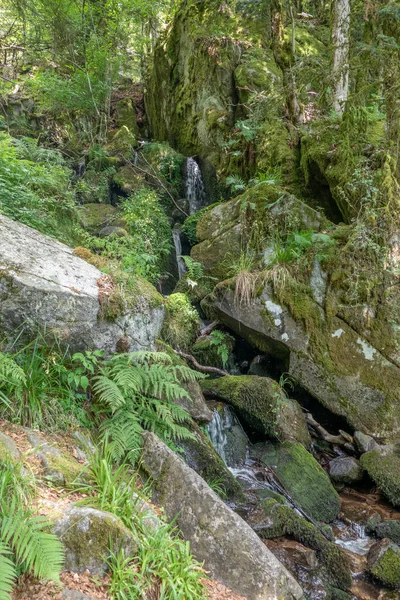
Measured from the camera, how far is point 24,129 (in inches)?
557

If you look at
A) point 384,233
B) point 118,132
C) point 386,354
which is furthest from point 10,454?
point 118,132

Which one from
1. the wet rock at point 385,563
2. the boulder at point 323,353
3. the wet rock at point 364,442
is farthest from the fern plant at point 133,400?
the wet rock at point 364,442

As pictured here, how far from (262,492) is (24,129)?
13.9m

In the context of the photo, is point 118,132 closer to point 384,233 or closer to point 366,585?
point 384,233

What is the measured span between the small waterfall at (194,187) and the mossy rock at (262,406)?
22.6 feet

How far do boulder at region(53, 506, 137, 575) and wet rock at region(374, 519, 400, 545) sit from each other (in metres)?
3.70

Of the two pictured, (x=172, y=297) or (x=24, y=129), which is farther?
(x=24, y=129)

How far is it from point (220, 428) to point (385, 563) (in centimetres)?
248

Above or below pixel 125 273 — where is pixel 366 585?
below

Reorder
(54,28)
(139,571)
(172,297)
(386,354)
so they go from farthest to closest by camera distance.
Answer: (54,28) → (172,297) → (386,354) → (139,571)

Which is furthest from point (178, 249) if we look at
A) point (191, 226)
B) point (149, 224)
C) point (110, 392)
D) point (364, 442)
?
point (110, 392)

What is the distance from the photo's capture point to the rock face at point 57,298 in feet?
13.0

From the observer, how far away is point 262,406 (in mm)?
6176

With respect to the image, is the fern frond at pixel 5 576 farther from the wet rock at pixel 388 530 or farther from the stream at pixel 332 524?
the wet rock at pixel 388 530
